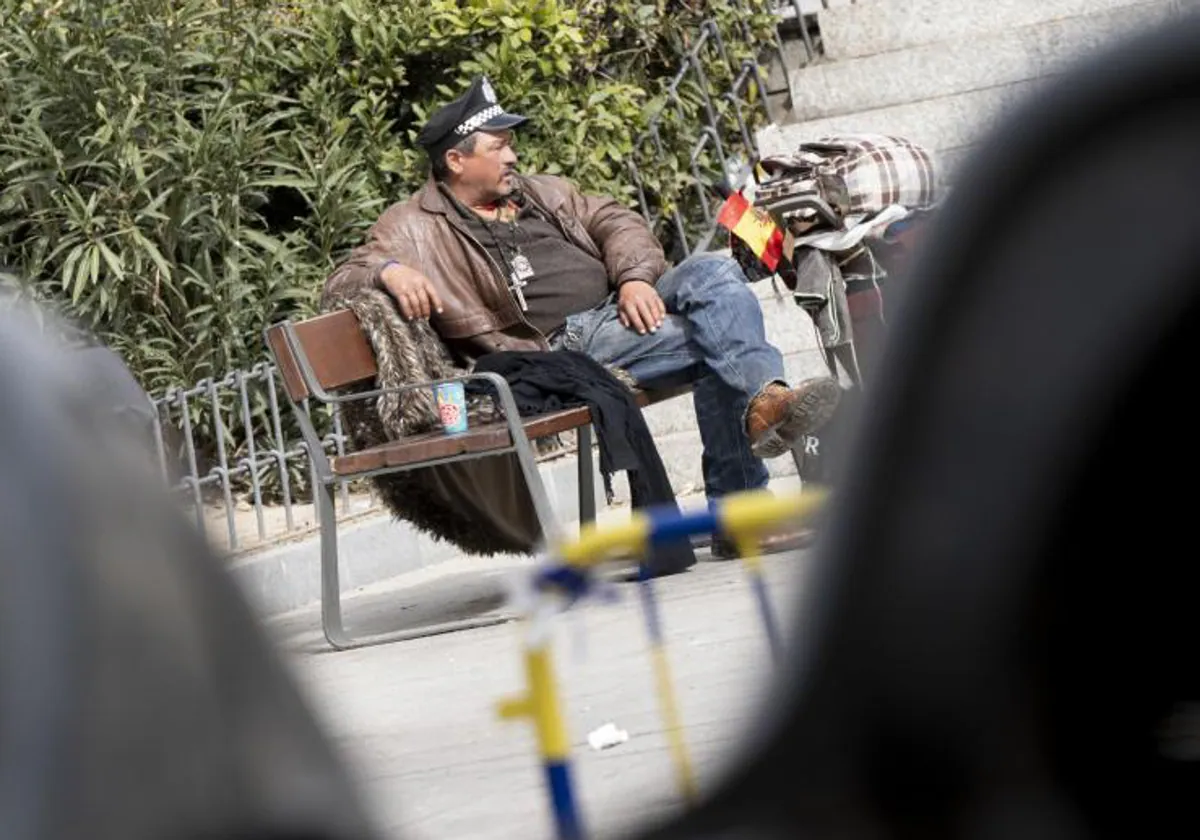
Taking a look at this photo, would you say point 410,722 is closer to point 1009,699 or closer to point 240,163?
point 1009,699

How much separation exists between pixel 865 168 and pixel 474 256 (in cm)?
128

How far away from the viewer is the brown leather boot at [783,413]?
6871 millimetres

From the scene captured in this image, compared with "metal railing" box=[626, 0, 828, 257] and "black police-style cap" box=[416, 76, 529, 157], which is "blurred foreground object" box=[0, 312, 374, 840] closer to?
"black police-style cap" box=[416, 76, 529, 157]

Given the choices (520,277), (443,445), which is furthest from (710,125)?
(443,445)

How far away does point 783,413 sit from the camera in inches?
279

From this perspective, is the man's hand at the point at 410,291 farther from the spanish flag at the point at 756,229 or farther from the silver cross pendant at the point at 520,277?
the spanish flag at the point at 756,229

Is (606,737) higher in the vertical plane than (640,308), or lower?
higher

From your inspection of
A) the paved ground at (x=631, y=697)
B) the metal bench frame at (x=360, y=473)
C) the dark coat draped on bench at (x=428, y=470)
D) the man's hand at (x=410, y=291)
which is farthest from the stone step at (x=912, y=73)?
the paved ground at (x=631, y=697)

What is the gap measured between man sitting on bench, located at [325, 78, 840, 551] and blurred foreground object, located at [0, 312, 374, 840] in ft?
20.3

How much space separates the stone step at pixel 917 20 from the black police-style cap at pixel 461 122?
430cm

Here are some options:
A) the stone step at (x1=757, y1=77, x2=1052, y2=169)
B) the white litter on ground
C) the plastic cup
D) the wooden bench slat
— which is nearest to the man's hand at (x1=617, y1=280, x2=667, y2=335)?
the wooden bench slat

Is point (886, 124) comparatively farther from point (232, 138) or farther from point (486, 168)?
point (486, 168)

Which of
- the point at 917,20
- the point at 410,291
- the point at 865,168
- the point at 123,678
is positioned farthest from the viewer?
the point at 917,20

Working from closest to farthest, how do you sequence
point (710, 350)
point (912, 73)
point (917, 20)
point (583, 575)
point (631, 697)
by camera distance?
point (583, 575) → point (631, 697) → point (710, 350) → point (912, 73) → point (917, 20)
